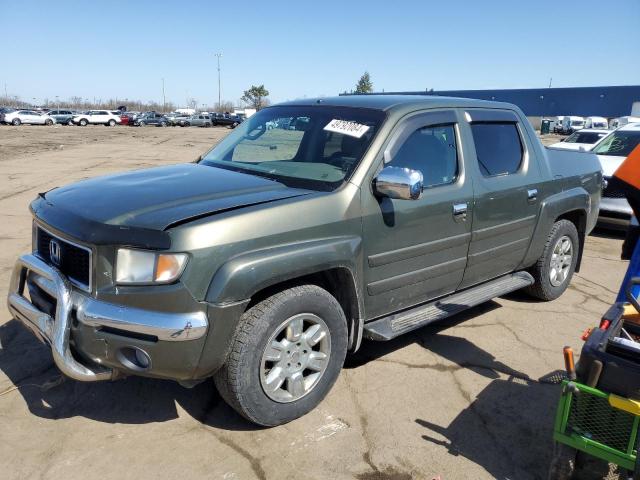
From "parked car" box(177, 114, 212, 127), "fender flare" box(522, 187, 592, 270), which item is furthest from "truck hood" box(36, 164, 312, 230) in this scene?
"parked car" box(177, 114, 212, 127)

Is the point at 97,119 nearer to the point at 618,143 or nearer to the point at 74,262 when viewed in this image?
the point at 618,143

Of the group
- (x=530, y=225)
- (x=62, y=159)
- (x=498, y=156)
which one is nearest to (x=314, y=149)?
(x=498, y=156)

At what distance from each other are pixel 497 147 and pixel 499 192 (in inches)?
18.1

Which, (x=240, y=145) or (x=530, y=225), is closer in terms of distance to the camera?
(x=240, y=145)

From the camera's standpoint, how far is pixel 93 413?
304 cm

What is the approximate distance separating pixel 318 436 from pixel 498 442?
1.01 m

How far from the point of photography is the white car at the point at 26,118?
42.2 meters

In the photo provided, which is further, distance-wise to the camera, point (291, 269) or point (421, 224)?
point (421, 224)

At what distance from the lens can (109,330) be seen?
2473 mm

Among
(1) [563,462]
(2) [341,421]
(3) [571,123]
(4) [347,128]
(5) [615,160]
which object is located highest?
(3) [571,123]

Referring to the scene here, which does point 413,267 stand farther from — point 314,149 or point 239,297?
point 239,297

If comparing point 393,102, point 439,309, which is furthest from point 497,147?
point 439,309

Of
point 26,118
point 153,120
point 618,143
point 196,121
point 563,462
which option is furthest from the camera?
point 196,121

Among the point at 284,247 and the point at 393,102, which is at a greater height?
the point at 393,102
